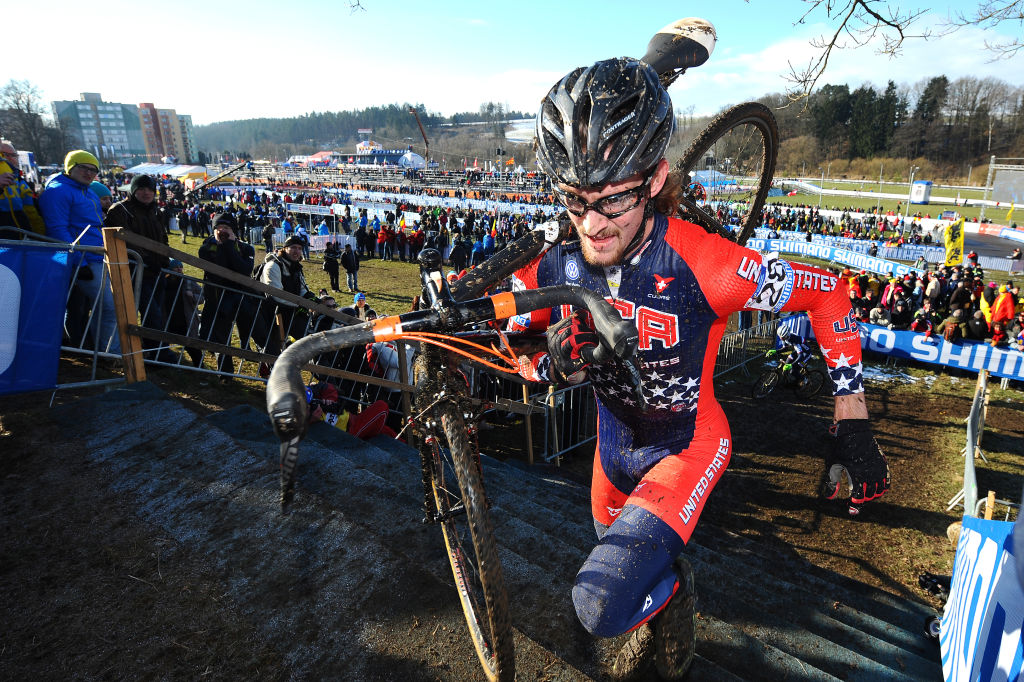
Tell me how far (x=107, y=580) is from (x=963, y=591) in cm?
572

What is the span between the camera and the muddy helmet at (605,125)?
2.39 m

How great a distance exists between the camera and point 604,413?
3.14 metres

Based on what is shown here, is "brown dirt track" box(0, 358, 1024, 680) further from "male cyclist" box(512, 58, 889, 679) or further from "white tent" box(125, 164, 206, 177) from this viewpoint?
"white tent" box(125, 164, 206, 177)

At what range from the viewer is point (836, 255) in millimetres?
26391

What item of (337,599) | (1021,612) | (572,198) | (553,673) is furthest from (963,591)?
(337,599)

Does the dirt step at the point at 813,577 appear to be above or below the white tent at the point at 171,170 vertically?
below

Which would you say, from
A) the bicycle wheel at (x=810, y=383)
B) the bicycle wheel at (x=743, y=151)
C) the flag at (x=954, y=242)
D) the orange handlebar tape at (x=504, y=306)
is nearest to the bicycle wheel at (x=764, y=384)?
the bicycle wheel at (x=810, y=383)

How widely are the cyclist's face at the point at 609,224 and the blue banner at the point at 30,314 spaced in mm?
4832

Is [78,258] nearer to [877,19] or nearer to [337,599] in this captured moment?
[337,599]

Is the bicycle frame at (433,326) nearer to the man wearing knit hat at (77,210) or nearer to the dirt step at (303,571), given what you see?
the dirt step at (303,571)

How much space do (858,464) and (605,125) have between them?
2.03 m

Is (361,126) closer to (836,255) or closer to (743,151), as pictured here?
(836,255)

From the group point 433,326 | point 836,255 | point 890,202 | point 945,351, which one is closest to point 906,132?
point 890,202

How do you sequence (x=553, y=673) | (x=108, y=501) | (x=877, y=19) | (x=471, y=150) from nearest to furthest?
(x=553, y=673) < (x=108, y=501) < (x=877, y=19) < (x=471, y=150)
